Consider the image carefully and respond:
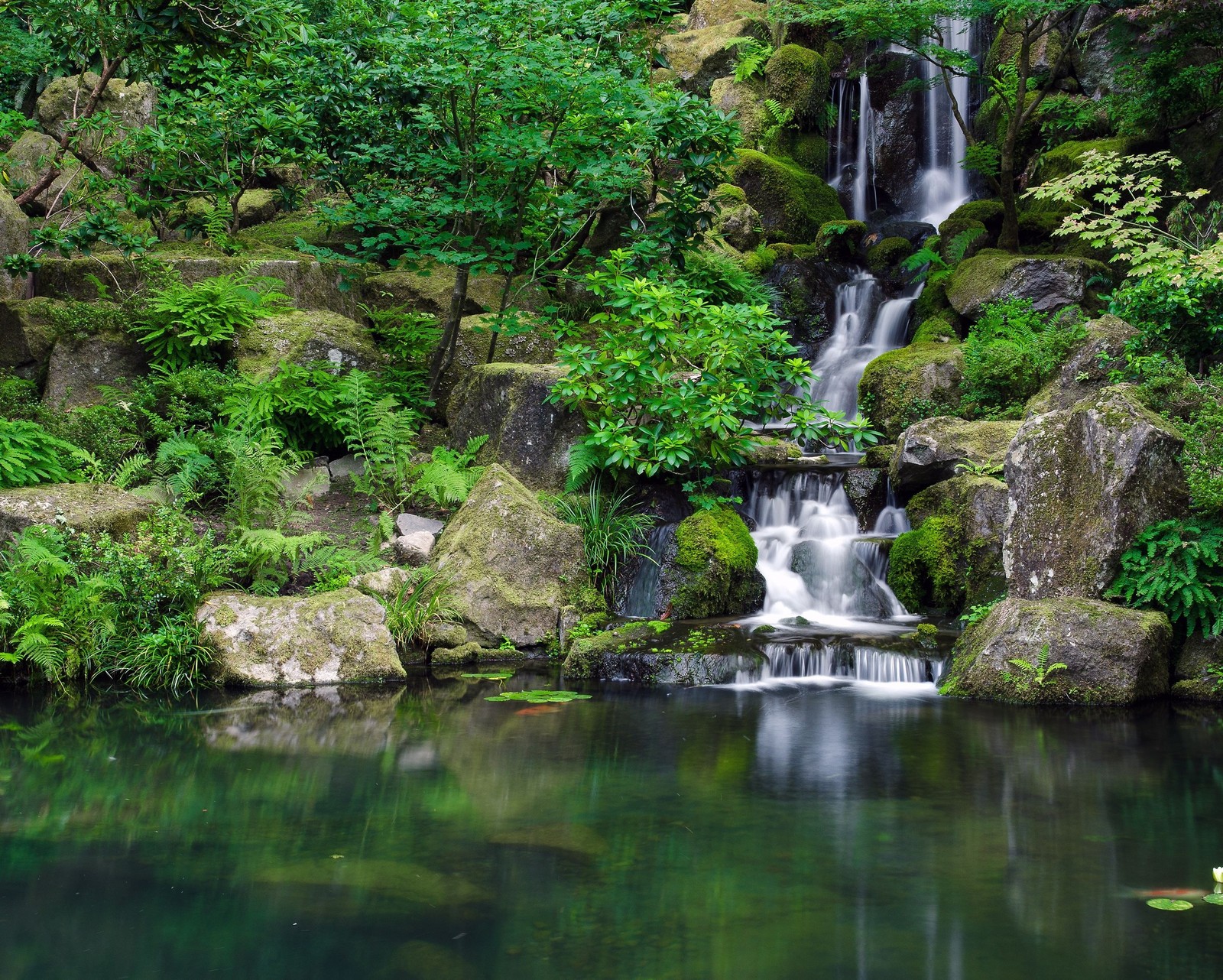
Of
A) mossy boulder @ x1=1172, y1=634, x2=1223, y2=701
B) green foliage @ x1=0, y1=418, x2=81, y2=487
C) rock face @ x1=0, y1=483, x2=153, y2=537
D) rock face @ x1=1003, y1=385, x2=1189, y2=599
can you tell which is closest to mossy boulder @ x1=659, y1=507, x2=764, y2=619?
rock face @ x1=1003, y1=385, x2=1189, y2=599

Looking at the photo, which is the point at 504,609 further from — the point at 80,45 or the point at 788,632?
the point at 80,45

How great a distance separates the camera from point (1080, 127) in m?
16.8

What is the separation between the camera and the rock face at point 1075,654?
7598mm

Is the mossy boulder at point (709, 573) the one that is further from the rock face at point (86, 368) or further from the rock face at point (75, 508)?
the rock face at point (86, 368)

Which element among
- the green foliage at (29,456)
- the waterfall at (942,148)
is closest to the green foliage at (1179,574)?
the green foliage at (29,456)

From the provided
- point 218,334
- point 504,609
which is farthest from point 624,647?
point 218,334

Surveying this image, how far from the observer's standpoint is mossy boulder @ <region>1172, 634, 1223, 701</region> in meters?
7.70

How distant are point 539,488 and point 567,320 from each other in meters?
2.97

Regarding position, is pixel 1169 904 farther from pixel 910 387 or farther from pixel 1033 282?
pixel 1033 282

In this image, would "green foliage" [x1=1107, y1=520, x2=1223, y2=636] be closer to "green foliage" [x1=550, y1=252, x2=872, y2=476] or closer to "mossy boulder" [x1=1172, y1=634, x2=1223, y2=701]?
"mossy boulder" [x1=1172, y1=634, x2=1223, y2=701]

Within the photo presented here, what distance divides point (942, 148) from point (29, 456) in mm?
16842

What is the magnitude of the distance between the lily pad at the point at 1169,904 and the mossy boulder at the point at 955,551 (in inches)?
207

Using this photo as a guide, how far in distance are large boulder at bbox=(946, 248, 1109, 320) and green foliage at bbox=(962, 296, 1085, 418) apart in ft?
3.83

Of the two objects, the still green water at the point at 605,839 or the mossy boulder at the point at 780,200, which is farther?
the mossy boulder at the point at 780,200
